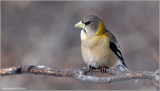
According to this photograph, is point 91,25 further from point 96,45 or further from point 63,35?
point 63,35

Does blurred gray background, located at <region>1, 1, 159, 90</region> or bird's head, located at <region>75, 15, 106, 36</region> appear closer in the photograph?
bird's head, located at <region>75, 15, 106, 36</region>

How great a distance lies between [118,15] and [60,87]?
12.6ft

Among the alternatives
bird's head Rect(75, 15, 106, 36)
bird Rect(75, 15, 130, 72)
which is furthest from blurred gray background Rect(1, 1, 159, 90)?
bird's head Rect(75, 15, 106, 36)

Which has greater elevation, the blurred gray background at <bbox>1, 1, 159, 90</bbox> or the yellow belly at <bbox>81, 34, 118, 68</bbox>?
the blurred gray background at <bbox>1, 1, 159, 90</bbox>

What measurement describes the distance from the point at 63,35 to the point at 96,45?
530 centimetres

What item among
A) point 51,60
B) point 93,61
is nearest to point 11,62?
point 51,60

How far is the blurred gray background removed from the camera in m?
9.05

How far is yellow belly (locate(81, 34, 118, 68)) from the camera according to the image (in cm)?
512

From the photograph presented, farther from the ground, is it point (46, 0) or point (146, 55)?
point (46, 0)

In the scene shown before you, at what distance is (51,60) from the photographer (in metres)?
9.72

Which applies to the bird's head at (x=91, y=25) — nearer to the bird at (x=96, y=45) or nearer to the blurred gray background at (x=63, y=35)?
the bird at (x=96, y=45)

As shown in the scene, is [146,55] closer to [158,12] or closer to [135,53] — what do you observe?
[135,53]

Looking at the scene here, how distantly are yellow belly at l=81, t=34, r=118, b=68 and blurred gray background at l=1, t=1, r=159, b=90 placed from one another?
3144mm

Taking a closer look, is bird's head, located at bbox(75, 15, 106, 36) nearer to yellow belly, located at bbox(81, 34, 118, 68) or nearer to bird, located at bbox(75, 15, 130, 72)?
bird, located at bbox(75, 15, 130, 72)
